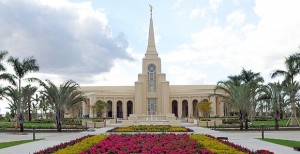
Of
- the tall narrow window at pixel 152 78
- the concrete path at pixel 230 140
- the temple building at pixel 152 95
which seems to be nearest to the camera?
the concrete path at pixel 230 140

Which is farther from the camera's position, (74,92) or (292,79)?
(292,79)

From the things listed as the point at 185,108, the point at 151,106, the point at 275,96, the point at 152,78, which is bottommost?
the point at 185,108

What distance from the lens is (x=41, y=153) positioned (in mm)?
12086

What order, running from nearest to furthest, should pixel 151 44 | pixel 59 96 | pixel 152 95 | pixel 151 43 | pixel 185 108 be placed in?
pixel 59 96 → pixel 152 95 → pixel 151 43 → pixel 151 44 → pixel 185 108

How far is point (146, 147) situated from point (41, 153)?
4.07m

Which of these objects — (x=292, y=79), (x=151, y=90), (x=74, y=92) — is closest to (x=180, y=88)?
(x=151, y=90)

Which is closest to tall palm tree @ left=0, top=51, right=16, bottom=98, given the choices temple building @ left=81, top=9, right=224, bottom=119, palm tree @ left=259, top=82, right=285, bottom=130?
palm tree @ left=259, top=82, right=285, bottom=130

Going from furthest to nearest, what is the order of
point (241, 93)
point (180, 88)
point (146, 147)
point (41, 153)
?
point (180, 88)
point (241, 93)
point (146, 147)
point (41, 153)

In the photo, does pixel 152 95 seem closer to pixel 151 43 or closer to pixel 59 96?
pixel 151 43

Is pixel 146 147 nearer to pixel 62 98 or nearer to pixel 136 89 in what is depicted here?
pixel 62 98

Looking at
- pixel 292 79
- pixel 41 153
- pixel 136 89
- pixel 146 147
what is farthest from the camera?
pixel 136 89

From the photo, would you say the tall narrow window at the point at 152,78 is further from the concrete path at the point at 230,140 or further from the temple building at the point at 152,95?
the concrete path at the point at 230,140

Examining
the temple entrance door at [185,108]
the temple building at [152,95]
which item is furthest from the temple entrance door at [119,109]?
the temple entrance door at [185,108]

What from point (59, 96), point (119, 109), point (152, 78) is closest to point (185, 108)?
point (152, 78)
